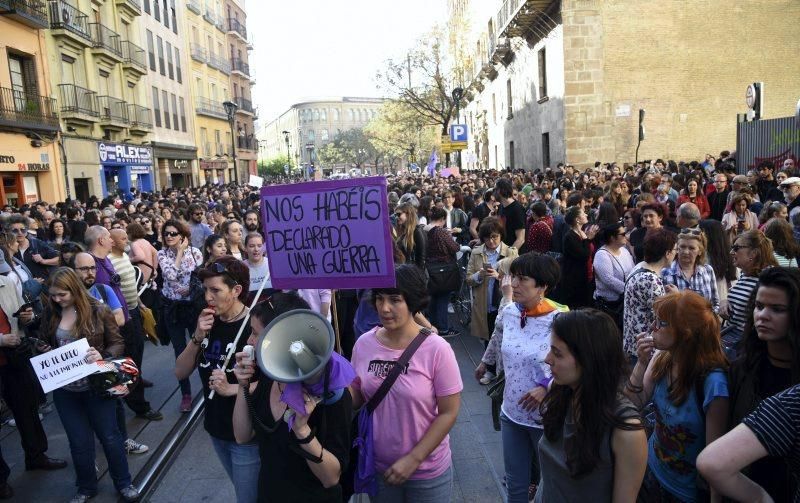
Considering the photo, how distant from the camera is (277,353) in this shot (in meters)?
2.28

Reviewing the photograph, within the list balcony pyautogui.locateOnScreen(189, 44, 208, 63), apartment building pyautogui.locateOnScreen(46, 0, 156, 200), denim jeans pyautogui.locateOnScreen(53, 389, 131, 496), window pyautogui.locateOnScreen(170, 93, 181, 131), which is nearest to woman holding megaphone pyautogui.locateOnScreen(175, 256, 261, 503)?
denim jeans pyautogui.locateOnScreen(53, 389, 131, 496)

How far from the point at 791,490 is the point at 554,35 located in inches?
862

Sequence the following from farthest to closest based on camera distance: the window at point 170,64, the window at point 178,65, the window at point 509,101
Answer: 1. the window at point 178,65
2. the window at point 170,64
3. the window at point 509,101

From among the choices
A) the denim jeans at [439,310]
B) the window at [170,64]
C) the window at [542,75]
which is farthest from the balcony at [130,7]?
the denim jeans at [439,310]

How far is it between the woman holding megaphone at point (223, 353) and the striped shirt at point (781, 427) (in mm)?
2247

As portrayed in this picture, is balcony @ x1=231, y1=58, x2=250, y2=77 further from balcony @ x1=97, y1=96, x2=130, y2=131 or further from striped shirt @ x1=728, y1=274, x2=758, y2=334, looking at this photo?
striped shirt @ x1=728, y1=274, x2=758, y2=334

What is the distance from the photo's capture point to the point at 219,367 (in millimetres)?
3152

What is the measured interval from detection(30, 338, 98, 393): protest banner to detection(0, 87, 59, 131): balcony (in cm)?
1646

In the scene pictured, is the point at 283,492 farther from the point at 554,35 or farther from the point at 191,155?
the point at 191,155

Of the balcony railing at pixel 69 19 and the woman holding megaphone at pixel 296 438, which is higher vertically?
the balcony railing at pixel 69 19

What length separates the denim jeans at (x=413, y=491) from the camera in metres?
2.68

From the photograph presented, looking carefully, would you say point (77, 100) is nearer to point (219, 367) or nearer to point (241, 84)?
point (219, 367)

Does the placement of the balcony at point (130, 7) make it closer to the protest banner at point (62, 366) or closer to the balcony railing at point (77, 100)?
the balcony railing at point (77, 100)

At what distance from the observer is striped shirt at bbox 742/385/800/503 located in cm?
175
